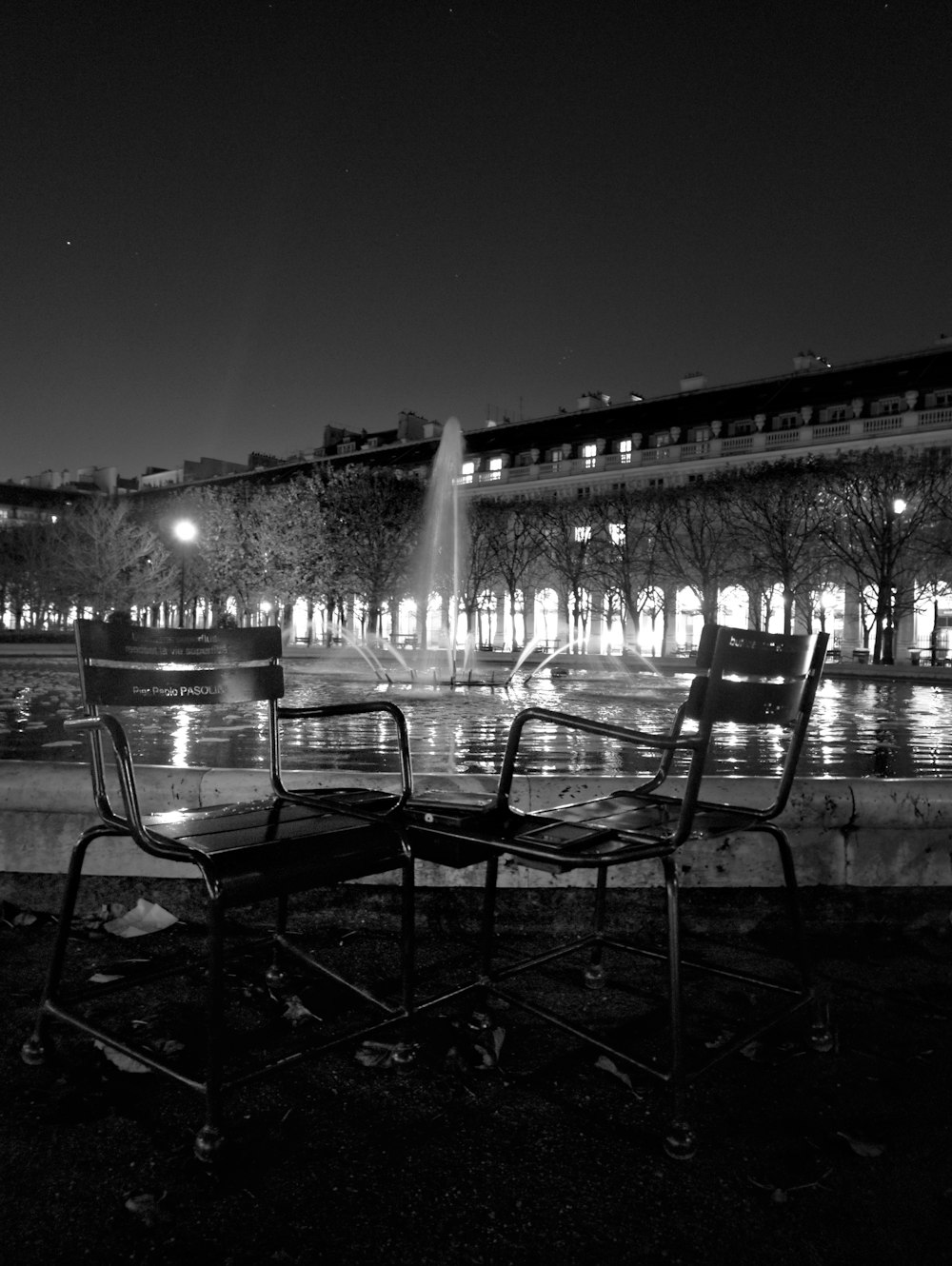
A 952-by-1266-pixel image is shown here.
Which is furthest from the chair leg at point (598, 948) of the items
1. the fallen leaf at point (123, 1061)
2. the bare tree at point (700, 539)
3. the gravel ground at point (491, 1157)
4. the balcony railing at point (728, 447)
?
the balcony railing at point (728, 447)

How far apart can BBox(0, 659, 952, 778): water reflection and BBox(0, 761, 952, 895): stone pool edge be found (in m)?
3.45

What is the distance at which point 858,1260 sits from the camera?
1799 mm

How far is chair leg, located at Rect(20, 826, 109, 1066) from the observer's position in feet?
8.38

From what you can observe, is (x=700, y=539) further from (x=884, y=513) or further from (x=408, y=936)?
(x=408, y=936)

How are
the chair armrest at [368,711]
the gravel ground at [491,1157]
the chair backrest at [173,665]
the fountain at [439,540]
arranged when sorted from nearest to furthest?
1. the gravel ground at [491,1157]
2. the chair backrest at [173,665]
3. the chair armrest at [368,711]
4. the fountain at [439,540]

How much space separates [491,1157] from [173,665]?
1.74 metres

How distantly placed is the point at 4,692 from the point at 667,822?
48.9 feet

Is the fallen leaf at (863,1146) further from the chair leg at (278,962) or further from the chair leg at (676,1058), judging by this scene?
the chair leg at (278,962)

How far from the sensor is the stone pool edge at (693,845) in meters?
3.79

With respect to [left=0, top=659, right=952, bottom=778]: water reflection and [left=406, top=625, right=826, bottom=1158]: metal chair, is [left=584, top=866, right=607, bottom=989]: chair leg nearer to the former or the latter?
[left=406, top=625, right=826, bottom=1158]: metal chair

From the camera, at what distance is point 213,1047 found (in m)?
2.15

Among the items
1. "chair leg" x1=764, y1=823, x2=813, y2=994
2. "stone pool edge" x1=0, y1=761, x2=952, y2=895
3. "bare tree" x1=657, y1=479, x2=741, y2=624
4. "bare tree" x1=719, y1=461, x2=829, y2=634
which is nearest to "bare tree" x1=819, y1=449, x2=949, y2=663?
"bare tree" x1=719, y1=461, x2=829, y2=634

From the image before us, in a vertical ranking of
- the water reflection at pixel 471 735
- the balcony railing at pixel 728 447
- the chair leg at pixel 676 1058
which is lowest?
the water reflection at pixel 471 735

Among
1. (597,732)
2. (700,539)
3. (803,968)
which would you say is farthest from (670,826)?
(700,539)
